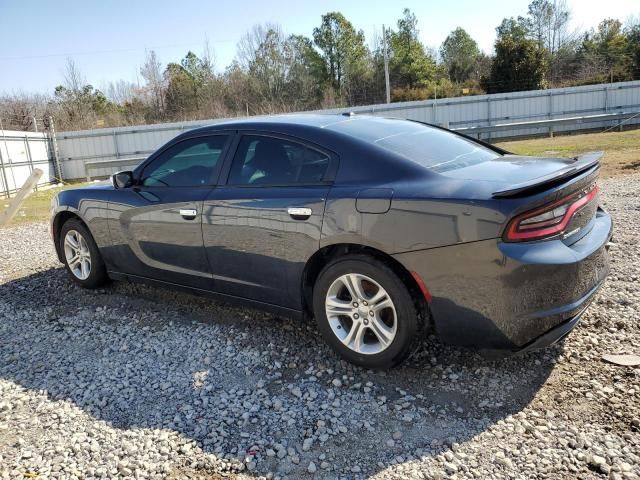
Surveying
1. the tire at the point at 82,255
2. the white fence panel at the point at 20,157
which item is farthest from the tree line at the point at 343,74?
the tire at the point at 82,255

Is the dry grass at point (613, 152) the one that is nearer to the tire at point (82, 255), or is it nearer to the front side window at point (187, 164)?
the front side window at point (187, 164)

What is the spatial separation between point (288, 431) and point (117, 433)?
946 mm

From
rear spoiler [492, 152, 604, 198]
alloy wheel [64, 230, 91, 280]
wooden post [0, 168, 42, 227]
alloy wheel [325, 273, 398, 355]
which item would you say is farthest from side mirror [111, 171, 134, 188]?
wooden post [0, 168, 42, 227]

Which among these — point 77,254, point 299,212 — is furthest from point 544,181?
point 77,254

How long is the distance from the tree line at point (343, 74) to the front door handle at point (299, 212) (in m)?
30.7

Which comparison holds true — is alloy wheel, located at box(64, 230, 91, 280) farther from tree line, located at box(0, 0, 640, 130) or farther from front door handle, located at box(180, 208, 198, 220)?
tree line, located at box(0, 0, 640, 130)

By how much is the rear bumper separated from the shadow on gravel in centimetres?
40

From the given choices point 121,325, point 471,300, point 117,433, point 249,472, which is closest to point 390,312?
point 471,300

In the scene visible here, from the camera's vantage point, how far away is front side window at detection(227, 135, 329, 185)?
342cm

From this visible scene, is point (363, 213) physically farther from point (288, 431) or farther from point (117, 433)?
point (117, 433)

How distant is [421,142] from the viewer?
3.57 meters

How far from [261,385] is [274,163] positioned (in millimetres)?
1521

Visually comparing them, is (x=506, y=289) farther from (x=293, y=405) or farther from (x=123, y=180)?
(x=123, y=180)

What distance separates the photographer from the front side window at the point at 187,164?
399 centimetres
